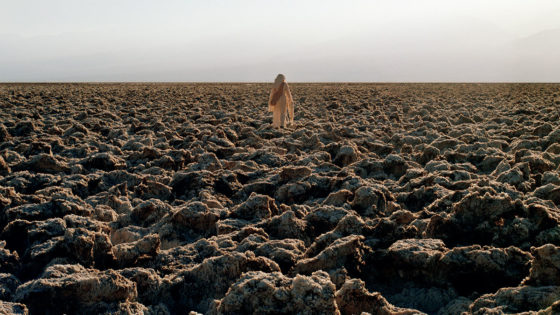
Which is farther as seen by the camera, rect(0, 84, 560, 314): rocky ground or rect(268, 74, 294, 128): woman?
rect(268, 74, 294, 128): woman

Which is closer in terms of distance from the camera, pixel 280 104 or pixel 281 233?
pixel 281 233

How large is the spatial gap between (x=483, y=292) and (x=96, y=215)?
295cm

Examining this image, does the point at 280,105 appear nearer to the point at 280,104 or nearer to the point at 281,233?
the point at 280,104

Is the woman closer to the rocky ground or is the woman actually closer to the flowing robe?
the flowing robe

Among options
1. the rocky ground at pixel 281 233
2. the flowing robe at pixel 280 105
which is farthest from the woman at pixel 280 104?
the rocky ground at pixel 281 233

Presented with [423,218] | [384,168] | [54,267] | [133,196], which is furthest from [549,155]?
[54,267]

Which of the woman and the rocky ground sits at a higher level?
the woman

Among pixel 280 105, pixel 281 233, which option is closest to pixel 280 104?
pixel 280 105

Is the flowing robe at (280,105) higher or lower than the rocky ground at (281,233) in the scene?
higher

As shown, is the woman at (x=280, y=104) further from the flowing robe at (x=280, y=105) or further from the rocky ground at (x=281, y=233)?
the rocky ground at (x=281, y=233)

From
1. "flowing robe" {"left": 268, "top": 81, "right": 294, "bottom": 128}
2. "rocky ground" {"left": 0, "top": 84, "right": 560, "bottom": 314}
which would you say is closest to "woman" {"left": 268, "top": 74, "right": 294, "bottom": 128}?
"flowing robe" {"left": 268, "top": 81, "right": 294, "bottom": 128}

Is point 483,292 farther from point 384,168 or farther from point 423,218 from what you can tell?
point 384,168

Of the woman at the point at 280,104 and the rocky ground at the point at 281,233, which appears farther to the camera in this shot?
the woman at the point at 280,104

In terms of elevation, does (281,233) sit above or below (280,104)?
below
